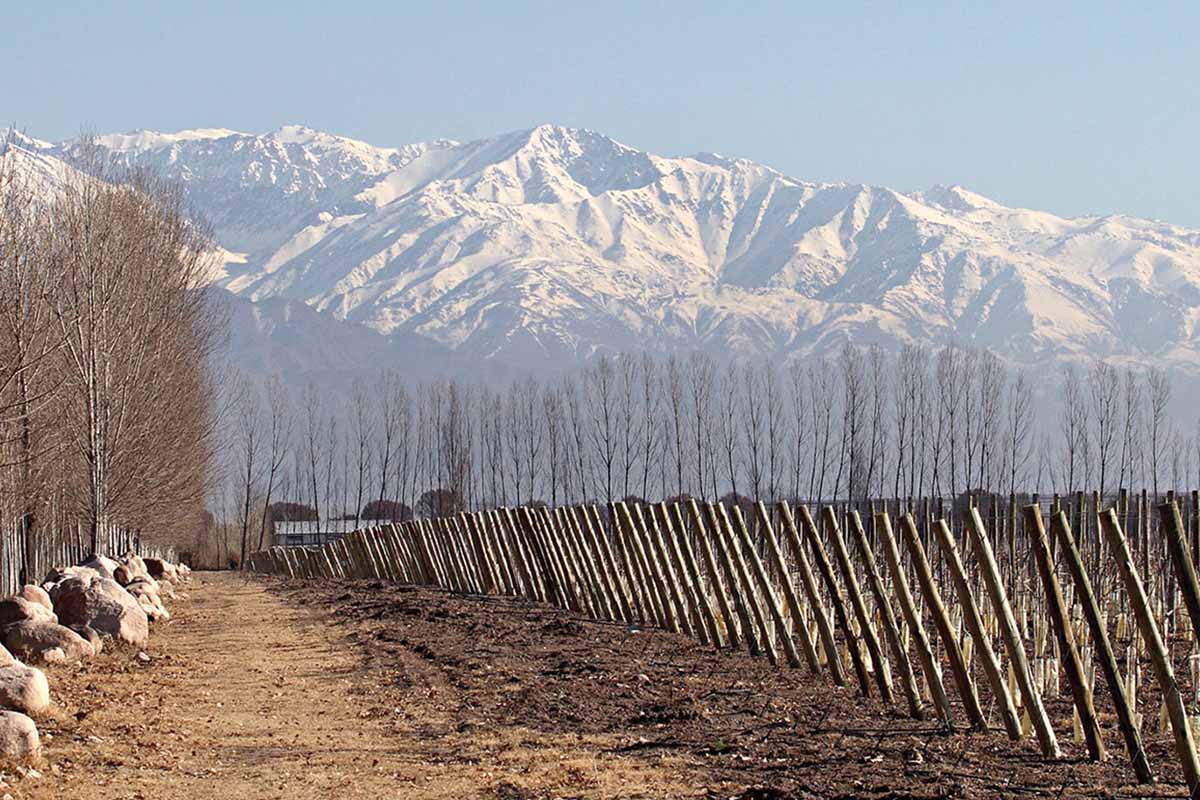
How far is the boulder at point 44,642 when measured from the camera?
14.6 metres

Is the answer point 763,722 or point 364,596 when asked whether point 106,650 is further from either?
point 364,596

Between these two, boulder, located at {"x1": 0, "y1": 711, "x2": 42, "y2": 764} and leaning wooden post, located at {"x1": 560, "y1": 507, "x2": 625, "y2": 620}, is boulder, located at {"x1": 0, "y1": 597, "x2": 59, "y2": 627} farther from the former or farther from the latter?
leaning wooden post, located at {"x1": 560, "y1": 507, "x2": 625, "y2": 620}

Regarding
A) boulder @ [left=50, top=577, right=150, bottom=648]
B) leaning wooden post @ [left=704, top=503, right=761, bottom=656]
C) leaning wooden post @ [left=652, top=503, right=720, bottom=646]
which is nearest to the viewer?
leaning wooden post @ [left=704, top=503, right=761, bottom=656]

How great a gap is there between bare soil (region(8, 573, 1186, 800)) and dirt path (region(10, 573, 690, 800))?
0.02 m

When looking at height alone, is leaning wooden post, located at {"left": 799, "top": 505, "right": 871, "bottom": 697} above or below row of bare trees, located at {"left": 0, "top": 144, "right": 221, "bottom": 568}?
below

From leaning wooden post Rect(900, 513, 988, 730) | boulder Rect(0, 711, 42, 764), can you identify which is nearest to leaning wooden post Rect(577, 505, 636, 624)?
leaning wooden post Rect(900, 513, 988, 730)

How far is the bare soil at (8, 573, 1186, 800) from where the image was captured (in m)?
9.33

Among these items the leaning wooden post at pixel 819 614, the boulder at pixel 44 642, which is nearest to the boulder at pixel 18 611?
the boulder at pixel 44 642

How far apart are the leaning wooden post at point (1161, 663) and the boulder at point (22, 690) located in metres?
7.06

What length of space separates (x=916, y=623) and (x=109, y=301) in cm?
2456

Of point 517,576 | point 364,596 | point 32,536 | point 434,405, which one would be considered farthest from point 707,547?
point 434,405

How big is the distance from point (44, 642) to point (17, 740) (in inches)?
211

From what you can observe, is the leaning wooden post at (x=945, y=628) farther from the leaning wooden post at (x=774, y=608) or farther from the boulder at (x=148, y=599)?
the boulder at (x=148, y=599)

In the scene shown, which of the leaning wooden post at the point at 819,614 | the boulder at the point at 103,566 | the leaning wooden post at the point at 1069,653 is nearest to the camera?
the leaning wooden post at the point at 1069,653
